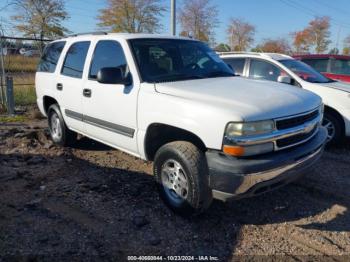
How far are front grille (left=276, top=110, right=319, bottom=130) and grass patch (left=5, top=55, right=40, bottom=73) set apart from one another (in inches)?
341

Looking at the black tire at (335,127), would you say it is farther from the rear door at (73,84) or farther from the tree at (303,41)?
the tree at (303,41)

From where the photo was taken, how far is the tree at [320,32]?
53438 millimetres

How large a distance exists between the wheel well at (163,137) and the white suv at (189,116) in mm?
12

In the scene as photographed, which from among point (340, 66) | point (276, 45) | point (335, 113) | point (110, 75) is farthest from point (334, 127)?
point (276, 45)

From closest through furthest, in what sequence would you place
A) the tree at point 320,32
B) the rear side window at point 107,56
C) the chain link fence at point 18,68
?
the rear side window at point 107,56 < the chain link fence at point 18,68 < the tree at point 320,32

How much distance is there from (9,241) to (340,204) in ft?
11.7

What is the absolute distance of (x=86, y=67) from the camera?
4.55m

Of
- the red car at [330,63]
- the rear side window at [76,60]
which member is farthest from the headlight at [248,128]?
the red car at [330,63]

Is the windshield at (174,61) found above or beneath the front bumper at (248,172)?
above

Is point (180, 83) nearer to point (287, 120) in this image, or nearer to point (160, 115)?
point (160, 115)

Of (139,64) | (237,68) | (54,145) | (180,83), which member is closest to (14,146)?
(54,145)

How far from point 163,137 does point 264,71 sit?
3.84 m

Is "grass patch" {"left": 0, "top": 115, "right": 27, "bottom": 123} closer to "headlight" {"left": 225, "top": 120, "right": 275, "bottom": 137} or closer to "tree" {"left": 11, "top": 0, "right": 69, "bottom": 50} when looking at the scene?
"headlight" {"left": 225, "top": 120, "right": 275, "bottom": 137}

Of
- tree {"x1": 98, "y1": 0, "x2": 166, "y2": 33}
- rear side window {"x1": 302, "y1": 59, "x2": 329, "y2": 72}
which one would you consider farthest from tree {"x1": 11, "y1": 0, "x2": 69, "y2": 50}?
rear side window {"x1": 302, "y1": 59, "x2": 329, "y2": 72}
